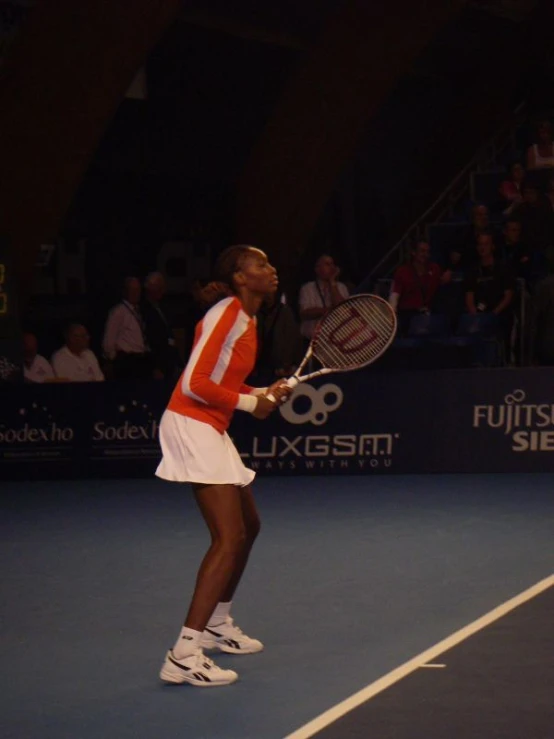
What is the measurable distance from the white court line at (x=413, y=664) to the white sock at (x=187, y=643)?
685mm

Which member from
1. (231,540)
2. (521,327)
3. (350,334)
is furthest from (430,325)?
(231,540)

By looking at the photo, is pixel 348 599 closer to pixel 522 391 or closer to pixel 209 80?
pixel 522 391

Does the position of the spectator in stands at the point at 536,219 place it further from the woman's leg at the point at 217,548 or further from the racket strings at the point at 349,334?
the woman's leg at the point at 217,548

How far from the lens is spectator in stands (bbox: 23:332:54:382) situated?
1532 centimetres

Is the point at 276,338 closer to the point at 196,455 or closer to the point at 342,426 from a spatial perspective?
the point at 342,426

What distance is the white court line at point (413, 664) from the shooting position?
548cm

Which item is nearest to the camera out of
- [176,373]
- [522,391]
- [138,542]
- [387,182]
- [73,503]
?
[138,542]

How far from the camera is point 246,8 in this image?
23.8 m

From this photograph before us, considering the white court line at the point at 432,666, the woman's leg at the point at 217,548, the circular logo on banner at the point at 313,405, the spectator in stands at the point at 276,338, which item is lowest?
the white court line at the point at 432,666

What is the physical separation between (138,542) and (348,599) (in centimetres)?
275

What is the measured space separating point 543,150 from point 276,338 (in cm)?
598

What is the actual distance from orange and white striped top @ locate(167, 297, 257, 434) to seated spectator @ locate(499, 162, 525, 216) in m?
12.7

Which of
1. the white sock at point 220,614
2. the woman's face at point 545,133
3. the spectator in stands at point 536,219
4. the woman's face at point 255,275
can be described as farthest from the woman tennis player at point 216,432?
the woman's face at point 545,133

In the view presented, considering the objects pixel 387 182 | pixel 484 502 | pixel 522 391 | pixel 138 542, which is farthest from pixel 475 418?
pixel 387 182
